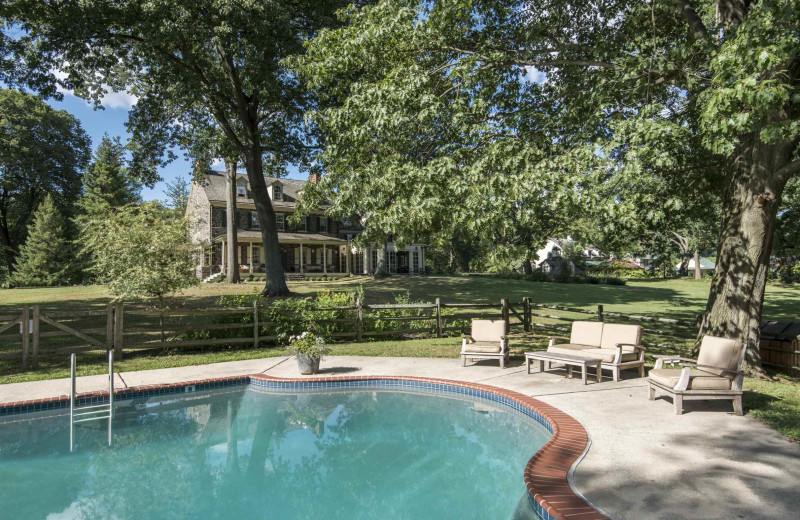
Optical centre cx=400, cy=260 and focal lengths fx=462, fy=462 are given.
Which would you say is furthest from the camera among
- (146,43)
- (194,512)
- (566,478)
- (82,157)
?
(82,157)

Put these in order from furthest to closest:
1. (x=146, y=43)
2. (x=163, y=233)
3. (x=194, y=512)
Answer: (x=146, y=43) < (x=163, y=233) < (x=194, y=512)

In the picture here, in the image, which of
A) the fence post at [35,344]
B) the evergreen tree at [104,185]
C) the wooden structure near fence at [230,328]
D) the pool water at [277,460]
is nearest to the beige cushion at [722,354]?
the pool water at [277,460]

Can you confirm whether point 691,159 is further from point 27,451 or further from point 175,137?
point 175,137

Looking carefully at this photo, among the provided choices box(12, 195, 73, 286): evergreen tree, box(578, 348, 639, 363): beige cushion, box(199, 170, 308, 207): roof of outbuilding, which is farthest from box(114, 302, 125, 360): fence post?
box(12, 195, 73, 286): evergreen tree

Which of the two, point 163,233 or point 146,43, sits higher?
point 146,43

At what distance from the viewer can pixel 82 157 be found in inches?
1753

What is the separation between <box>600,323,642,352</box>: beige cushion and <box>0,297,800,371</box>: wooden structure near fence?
233cm

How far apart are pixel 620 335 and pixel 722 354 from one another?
2492mm

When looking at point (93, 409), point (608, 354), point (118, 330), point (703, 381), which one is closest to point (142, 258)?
point (118, 330)

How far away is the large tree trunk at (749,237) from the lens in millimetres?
8078

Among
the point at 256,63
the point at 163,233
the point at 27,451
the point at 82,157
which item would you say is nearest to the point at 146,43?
the point at 256,63

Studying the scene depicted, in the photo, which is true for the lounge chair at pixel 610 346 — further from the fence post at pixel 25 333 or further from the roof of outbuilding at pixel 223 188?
the roof of outbuilding at pixel 223 188

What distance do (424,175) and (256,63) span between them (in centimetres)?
972

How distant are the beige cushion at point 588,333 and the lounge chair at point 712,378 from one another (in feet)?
8.63
